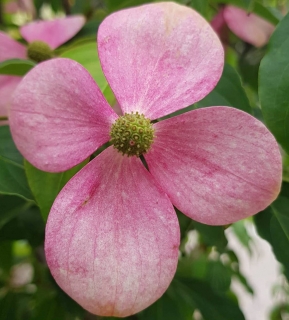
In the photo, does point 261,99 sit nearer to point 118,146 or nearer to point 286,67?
point 286,67

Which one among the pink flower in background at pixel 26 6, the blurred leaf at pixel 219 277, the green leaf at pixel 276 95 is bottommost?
the blurred leaf at pixel 219 277

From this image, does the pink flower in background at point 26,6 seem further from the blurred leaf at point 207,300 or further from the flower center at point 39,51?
the blurred leaf at point 207,300

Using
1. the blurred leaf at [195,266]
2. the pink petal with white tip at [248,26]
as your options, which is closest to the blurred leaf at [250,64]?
the pink petal with white tip at [248,26]

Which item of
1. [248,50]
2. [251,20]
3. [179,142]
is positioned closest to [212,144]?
[179,142]

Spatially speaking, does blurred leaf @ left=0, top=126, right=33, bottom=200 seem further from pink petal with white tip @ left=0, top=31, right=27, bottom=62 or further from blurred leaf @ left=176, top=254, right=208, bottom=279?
blurred leaf @ left=176, top=254, right=208, bottom=279

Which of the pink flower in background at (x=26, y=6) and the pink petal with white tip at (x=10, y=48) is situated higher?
the pink petal with white tip at (x=10, y=48)

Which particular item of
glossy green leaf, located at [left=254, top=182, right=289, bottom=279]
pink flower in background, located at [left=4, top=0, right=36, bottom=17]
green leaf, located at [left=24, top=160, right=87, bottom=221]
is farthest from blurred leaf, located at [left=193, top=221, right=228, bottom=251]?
pink flower in background, located at [left=4, top=0, right=36, bottom=17]

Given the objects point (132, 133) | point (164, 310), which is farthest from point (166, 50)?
point (164, 310)
